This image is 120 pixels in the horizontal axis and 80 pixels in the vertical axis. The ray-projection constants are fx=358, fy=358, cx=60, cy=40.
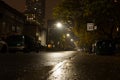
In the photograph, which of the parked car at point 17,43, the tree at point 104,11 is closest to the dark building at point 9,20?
the tree at point 104,11

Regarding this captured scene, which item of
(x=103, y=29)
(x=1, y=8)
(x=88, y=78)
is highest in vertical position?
(x=1, y=8)

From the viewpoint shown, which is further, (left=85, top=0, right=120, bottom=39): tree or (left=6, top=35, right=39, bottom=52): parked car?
(left=85, top=0, right=120, bottom=39): tree

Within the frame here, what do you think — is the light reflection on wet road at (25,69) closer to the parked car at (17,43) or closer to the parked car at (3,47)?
the parked car at (3,47)

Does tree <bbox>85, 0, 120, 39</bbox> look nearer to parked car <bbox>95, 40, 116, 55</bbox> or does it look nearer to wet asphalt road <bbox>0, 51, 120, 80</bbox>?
parked car <bbox>95, 40, 116, 55</bbox>

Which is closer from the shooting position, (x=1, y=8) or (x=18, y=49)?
(x=18, y=49)

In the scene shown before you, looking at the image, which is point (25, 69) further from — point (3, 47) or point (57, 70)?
point (3, 47)

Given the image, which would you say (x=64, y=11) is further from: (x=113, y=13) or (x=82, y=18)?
(x=113, y=13)

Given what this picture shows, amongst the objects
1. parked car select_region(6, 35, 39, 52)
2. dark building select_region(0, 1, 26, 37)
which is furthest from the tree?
dark building select_region(0, 1, 26, 37)

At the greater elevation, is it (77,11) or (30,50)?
(77,11)

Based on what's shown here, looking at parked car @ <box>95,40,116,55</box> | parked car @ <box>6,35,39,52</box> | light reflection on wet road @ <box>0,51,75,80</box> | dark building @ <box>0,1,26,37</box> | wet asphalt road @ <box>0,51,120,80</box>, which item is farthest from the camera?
dark building @ <box>0,1,26,37</box>

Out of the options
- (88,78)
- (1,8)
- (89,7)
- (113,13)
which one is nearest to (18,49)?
(89,7)

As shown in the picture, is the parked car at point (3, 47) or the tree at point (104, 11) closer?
the parked car at point (3, 47)

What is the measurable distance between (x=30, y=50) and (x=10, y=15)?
35.3m

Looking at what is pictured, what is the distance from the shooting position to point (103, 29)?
5000cm
